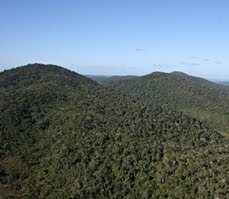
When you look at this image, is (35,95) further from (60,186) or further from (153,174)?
(153,174)

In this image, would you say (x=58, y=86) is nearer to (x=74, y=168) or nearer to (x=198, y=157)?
(x=74, y=168)

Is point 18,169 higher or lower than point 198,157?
lower

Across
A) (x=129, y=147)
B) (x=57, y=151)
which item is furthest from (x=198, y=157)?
(x=57, y=151)

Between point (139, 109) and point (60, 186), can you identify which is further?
point (139, 109)

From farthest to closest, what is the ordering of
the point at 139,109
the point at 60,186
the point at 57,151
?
the point at 139,109 < the point at 57,151 < the point at 60,186

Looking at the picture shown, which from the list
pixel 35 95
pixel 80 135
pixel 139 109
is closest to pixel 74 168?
pixel 80 135

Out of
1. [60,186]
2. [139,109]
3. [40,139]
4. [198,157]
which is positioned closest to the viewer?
[198,157]
